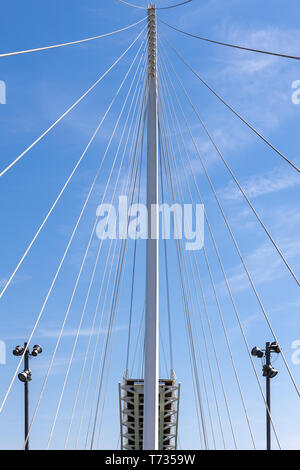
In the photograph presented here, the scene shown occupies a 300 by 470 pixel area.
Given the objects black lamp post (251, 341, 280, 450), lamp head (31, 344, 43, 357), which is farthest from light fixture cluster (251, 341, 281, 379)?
lamp head (31, 344, 43, 357)

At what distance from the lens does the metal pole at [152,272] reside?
37.9 ft

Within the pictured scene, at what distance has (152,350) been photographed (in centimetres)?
1176

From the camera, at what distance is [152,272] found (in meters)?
12.4

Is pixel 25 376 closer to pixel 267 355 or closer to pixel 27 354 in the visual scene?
pixel 27 354

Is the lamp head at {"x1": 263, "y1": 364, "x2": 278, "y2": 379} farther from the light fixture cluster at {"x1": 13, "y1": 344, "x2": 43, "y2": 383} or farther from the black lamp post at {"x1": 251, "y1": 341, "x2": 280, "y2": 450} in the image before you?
the light fixture cluster at {"x1": 13, "y1": 344, "x2": 43, "y2": 383}

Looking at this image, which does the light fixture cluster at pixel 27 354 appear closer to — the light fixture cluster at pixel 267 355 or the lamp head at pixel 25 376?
the lamp head at pixel 25 376

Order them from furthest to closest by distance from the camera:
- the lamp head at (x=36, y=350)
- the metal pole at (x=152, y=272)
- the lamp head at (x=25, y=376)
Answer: the lamp head at (x=36, y=350)
the lamp head at (x=25, y=376)
the metal pole at (x=152, y=272)

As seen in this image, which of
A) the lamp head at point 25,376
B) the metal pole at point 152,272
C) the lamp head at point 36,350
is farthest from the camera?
the lamp head at point 36,350

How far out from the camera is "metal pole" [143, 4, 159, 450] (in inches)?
454

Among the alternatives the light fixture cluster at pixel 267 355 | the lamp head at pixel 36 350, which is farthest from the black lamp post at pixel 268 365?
the lamp head at pixel 36 350

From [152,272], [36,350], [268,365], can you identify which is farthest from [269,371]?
[152,272]

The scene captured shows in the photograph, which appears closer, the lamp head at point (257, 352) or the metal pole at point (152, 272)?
→ the metal pole at point (152, 272)

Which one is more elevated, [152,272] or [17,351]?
[17,351]
